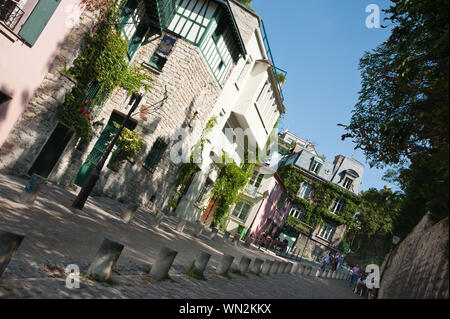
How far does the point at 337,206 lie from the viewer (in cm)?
4231

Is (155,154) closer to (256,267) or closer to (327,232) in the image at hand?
(256,267)

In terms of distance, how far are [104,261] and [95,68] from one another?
26.7 ft

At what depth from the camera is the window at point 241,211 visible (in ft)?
101

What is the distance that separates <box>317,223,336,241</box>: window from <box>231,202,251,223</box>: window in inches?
593

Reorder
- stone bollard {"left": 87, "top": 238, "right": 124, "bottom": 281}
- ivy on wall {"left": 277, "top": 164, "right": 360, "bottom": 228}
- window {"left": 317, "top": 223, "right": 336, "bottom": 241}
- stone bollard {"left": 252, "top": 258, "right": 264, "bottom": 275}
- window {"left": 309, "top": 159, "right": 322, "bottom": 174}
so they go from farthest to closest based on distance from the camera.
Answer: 1. window {"left": 309, "top": 159, "right": 322, "bottom": 174}
2. window {"left": 317, "top": 223, "right": 336, "bottom": 241}
3. ivy on wall {"left": 277, "top": 164, "right": 360, "bottom": 228}
4. stone bollard {"left": 252, "top": 258, "right": 264, "bottom": 275}
5. stone bollard {"left": 87, "top": 238, "right": 124, "bottom": 281}

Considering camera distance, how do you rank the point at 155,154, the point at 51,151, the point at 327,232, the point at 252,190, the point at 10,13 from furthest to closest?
the point at 327,232
the point at 252,190
the point at 155,154
the point at 51,151
the point at 10,13

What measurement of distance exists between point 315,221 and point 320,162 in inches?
297

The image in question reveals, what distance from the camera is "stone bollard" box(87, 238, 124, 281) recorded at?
4.94 metres

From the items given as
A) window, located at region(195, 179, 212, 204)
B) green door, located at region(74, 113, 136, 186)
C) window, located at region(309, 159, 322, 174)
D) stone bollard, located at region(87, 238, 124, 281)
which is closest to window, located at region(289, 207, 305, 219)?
window, located at region(309, 159, 322, 174)

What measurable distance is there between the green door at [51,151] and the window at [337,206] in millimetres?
36403

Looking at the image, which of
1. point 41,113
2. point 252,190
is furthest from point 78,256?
point 252,190

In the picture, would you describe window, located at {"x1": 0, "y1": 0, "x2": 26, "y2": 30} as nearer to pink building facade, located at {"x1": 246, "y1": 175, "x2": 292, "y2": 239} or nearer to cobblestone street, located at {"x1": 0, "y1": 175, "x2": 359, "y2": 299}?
cobblestone street, located at {"x1": 0, "y1": 175, "x2": 359, "y2": 299}

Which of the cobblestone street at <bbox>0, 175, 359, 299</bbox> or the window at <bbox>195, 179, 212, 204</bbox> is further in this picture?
the window at <bbox>195, 179, 212, 204</bbox>
